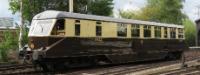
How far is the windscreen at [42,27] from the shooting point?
21375mm

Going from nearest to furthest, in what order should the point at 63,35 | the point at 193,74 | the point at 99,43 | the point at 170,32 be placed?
the point at 193,74 → the point at 63,35 → the point at 99,43 → the point at 170,32

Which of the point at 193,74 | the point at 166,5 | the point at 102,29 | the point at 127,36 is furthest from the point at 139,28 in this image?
the point at 166,5

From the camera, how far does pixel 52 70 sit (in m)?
21.8

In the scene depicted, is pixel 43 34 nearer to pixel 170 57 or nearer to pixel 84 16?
pixel 84 16

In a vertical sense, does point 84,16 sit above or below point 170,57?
above

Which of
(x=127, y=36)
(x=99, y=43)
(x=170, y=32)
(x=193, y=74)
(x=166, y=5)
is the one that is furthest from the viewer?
(x=166, y=5)

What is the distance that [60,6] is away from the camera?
40125 mm

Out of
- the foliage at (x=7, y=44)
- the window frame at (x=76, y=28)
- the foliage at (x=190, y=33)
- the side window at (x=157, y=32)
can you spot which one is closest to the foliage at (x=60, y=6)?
the foliage at (x=7, y=44)

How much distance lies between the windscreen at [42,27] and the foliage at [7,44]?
785cm

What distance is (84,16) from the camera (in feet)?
73.1

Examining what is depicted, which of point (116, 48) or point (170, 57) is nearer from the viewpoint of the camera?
point (116, 48)

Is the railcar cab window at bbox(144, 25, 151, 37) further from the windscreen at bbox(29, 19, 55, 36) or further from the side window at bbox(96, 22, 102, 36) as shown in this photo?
the windscreen at bbox(29, 19, 55, 36)

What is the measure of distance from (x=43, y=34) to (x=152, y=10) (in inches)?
2038

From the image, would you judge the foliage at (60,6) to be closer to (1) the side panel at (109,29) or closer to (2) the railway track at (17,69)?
(2) the railway track at (17,69)
